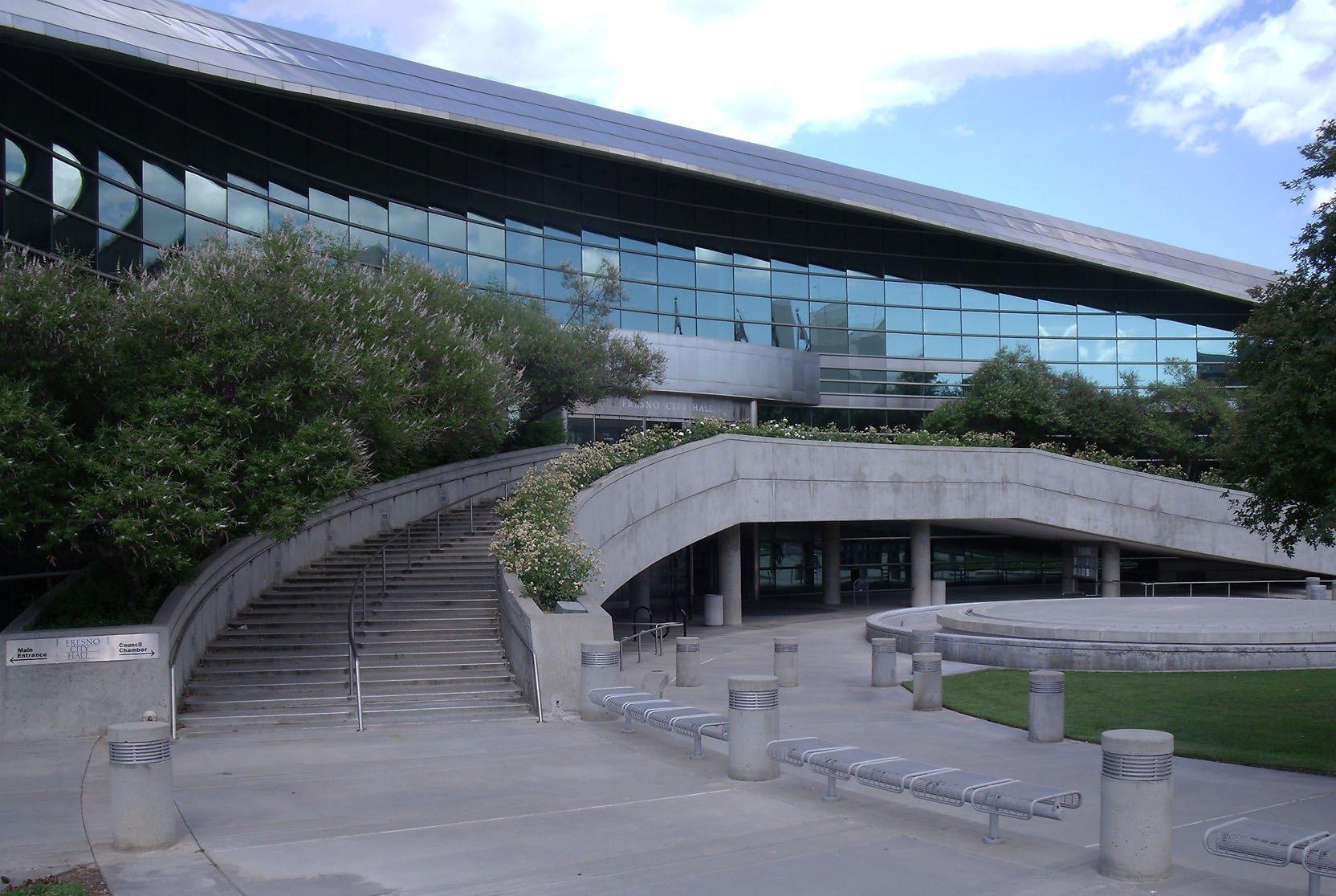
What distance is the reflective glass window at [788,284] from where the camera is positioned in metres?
40.6

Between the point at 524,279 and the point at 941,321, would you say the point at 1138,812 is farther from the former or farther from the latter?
the point at 941,321

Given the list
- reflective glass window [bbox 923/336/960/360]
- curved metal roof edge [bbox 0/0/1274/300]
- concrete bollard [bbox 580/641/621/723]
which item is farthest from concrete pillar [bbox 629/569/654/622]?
concrete bollard [bbox 580/641/621/723]

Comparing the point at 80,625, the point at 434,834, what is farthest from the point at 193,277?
the point at 434,834

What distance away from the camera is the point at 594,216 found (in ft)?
120

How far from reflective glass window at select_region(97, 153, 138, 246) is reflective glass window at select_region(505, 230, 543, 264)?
41.1 ft

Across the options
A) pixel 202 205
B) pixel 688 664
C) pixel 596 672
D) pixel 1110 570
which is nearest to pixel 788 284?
pixel 1110 570

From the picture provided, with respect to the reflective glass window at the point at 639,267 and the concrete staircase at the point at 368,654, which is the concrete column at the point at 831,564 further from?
the concrete staircase at the point at 368,654

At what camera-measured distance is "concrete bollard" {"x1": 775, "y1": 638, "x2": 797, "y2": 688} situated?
18094 millimetres

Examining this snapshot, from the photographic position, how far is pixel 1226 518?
32.8m

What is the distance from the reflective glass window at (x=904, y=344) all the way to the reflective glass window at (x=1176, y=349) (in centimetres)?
1014

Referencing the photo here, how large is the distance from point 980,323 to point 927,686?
31371 millimetres

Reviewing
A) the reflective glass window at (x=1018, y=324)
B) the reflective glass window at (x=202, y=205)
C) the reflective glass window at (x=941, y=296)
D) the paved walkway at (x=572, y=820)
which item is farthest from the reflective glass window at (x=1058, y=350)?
the paved walkway at (x=572, y=820)

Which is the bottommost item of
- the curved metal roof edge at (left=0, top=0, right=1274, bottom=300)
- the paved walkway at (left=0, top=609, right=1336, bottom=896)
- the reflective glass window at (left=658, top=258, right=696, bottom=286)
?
the paved walkway at (left=0, top=609, right=1336, bottom=896)

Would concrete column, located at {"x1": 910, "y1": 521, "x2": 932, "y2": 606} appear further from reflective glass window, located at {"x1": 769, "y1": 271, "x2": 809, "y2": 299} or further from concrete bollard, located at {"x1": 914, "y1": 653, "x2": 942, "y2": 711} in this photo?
concrete bollard, located at {"x1": 914, "y1": 653, "x2": 942, "y2": 711}
